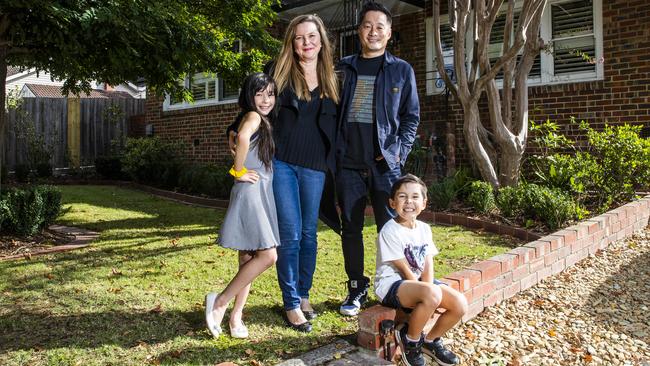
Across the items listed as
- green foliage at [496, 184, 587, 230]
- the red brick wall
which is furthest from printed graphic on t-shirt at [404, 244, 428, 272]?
the red brick wall

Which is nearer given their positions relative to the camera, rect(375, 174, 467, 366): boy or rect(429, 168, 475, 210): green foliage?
rect(375, 174, 467, 366): boy

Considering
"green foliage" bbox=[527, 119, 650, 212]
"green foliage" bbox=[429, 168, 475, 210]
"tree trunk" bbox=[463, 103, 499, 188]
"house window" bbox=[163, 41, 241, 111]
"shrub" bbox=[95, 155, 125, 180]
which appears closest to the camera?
"green foliage" bbox=[527, 119, 650, 212]

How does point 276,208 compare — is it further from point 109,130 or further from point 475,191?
point 109,130

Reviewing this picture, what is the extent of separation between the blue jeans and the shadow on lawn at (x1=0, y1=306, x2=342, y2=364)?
0.28 meters

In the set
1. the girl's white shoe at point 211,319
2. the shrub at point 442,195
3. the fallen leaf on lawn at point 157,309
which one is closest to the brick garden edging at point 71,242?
the fallen leaf on lawn at point 157,309

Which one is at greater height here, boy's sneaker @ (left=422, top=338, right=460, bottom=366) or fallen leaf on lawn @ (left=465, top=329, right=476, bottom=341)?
boy's sneaker @ (left=422, top=338, right=460, bottom=366)

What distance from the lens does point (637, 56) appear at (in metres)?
7.80

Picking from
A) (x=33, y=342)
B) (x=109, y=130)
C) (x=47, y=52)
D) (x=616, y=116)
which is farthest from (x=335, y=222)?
(x=109, y=130)

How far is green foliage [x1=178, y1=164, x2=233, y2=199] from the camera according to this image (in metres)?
9.18

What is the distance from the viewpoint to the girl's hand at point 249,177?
2.93 meters

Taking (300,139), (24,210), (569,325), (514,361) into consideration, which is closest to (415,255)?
(514,361)

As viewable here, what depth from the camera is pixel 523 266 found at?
409 centimetres

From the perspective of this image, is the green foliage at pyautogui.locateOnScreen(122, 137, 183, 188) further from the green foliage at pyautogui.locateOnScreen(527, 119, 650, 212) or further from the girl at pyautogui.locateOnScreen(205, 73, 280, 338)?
the girl at pyautogui.locateOnScreen(205, 73, 280, 338)

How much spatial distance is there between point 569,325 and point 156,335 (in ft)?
8.51
